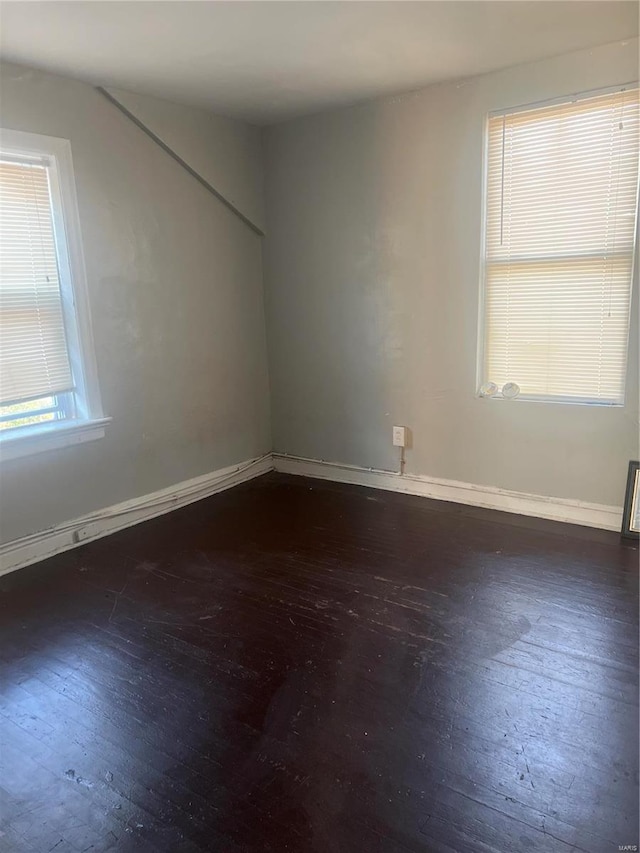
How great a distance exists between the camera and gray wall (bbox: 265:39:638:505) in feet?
9.67

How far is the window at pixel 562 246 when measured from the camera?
268 cm

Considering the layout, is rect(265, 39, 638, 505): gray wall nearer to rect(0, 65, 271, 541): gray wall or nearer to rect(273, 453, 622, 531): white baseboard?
rect(273, 453, 622, 531): white baseboard

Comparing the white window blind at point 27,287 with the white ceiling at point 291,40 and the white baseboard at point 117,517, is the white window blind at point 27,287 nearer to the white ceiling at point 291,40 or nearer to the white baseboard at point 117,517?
the white ceiling at point 291,40

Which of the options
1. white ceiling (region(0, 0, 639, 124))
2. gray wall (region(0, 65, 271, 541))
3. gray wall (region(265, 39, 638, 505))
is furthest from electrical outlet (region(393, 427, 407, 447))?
white ceiling (region(0, 0, 639, 124))

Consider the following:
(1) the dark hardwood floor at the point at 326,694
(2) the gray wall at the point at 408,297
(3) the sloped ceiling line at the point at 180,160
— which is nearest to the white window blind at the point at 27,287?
(3) the sloped ceiling line at the point at 180,160

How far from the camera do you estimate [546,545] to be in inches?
112

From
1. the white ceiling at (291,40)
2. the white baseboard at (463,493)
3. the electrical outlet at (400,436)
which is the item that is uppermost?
the white ceiling at (291,40)

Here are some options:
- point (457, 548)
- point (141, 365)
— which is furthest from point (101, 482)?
point (457, 548)

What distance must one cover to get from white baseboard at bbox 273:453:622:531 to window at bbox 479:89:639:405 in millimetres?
578

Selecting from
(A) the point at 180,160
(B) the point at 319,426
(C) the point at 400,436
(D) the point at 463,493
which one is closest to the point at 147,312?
(A) the point at 180,160

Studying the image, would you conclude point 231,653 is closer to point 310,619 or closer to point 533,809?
point 310,619

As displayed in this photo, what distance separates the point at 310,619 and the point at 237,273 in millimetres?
2369

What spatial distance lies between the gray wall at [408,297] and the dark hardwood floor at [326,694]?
509 millimetres

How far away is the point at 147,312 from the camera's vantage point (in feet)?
10.6
